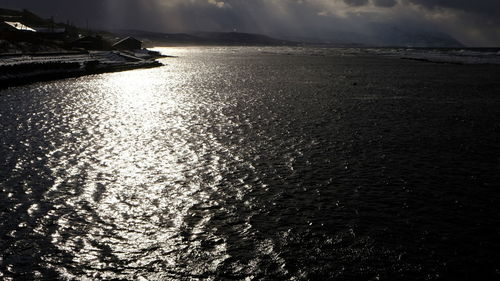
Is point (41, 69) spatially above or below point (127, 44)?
below

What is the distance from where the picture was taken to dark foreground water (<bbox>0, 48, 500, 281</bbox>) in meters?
12.0

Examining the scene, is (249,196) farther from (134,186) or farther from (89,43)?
(89,43)

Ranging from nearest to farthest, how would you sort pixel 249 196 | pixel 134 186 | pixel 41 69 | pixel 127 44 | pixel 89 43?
1. pixel 249 196
2. pixel 134 186
3. pixel 41 69
4. pixel 89 43
5. pixel 127 44

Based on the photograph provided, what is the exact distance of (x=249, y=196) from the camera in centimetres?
1709

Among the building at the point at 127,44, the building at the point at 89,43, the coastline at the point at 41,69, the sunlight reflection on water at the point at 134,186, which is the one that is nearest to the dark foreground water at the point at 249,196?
Answer: the sunlight reflection on water at the point at 134,186

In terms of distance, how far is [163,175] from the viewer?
1966 centimetres

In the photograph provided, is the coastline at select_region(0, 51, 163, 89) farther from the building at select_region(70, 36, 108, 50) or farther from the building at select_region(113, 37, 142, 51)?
the building at select_region(113, 37, 142, 51)

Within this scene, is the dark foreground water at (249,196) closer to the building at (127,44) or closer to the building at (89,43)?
the building at (89,43)

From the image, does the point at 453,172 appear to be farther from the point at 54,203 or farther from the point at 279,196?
the point at 54,203

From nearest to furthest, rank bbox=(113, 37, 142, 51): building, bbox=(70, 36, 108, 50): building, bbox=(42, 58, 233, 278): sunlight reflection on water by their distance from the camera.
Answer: bbox=(42, 58, 233, 278): sunlight reflection on water → bbox=(70, 36, 108, 50): building → bbox=(113, 37, 142, 51): building

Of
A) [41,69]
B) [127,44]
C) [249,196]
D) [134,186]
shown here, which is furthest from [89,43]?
[249,196]

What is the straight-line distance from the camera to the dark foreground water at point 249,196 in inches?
473

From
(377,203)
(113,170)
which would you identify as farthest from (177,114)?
(377,203)

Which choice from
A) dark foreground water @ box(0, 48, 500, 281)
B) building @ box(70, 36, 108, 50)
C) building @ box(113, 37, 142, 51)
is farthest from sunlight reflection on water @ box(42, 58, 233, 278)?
building @ box(113, 37, 142, 51)
